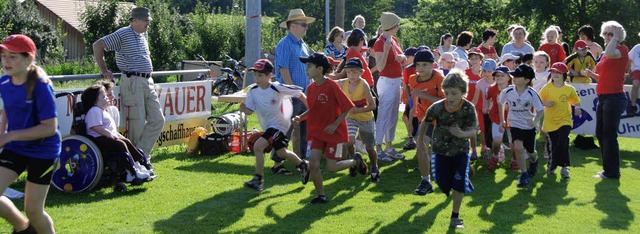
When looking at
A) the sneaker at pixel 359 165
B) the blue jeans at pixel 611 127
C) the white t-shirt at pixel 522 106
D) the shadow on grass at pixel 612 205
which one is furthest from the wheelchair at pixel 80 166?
the blue jeans at pixel 611 127

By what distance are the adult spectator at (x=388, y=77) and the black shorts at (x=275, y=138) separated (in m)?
2.76

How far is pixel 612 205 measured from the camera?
28.3ft

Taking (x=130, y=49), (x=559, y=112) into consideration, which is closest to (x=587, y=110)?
(x=559, y=112)

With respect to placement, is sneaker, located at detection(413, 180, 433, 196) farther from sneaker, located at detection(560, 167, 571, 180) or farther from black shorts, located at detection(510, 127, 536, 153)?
sneaker, located at detection(560, 167, 571, 180)

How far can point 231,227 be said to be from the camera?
7.34 m

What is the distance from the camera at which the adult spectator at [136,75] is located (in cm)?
989

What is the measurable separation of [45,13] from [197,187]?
6527 centimetres

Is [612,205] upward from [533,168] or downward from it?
downward

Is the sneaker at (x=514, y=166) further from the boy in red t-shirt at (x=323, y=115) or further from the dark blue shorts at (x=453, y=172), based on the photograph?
the dark blue shorts at (x=453, y=172)

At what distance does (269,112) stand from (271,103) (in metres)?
0.11

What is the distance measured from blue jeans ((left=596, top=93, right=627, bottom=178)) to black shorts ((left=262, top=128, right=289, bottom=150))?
4362 mm

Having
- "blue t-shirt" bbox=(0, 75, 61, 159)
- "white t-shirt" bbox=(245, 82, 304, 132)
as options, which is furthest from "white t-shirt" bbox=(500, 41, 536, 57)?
"blue t-shirt" bbox=(0, 75, 61, 159)

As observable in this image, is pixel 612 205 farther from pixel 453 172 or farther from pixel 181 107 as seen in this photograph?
pixel 181 107

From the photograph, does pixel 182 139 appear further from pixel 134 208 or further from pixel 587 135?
pixel 587 135
